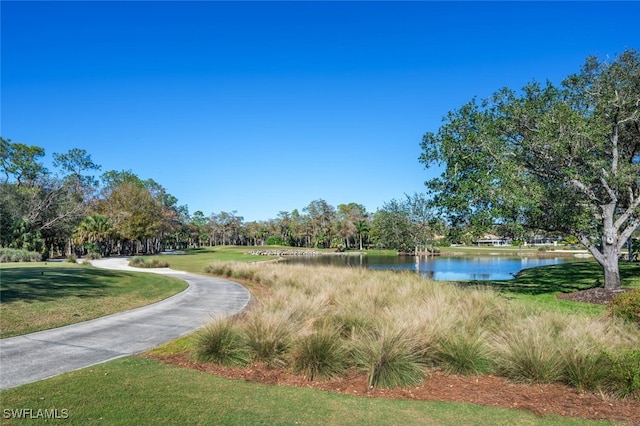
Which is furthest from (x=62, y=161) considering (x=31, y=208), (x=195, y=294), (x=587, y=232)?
(x=587, y=232)

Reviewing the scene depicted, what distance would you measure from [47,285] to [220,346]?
937cm

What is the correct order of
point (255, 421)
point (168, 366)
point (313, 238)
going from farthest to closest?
point (313, 238) → point (168, 366) → point (255, 421)

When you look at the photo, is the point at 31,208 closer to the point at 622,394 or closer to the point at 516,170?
the point at 516,170

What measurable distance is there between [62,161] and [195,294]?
49255 mm

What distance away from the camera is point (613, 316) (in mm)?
9289

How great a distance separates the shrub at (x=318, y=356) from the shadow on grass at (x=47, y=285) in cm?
876

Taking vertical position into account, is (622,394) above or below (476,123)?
below

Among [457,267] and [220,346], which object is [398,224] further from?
[220,346]

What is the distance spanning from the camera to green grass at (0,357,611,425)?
4625 millimetres

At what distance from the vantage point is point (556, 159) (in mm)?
14672

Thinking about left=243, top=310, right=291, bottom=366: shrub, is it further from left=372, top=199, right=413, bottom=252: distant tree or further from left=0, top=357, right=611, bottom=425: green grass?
left=372, top=199, right=413, bottom=252: distant tree

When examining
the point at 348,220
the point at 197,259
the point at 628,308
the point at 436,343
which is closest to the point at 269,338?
the point at 436,343

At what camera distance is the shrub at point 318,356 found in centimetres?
655

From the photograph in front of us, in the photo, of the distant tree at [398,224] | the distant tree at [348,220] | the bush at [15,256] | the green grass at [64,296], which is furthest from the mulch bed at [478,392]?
the distant tree at [348,220]
